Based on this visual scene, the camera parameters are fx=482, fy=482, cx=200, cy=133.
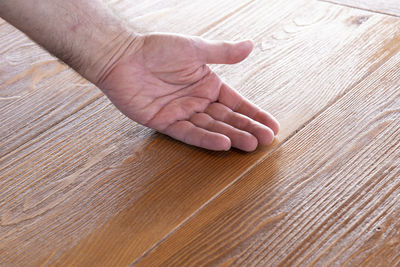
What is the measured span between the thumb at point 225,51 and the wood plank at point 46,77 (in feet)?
1.00

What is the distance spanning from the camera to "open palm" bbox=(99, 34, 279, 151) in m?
0.90

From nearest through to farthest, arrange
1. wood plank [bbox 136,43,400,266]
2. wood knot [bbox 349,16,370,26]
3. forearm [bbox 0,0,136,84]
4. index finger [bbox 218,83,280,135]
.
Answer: wood plank [bbox 136,43,400,266], index finger [bbox 218,83,280,135], forearm [bbox 0,0,136,84], wood knot [bbox 349,16,370,26]

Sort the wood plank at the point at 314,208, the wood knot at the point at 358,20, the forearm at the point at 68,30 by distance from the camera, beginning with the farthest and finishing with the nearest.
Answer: the wood knot at the point at 358,20 → the forearm at the point at 68,30 → the wood plank at the point at 314,208

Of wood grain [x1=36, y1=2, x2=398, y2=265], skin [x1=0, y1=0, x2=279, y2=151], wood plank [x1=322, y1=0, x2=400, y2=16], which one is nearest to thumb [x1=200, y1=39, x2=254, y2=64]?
skin [x1=0, y1=0, x2=279, y2=151]

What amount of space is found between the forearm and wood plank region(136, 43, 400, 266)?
0.41 metres

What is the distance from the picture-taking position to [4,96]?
43.9 inches

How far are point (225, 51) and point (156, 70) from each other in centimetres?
15

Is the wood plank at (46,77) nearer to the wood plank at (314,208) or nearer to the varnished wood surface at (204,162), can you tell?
the varnished wood surface at (204,162)

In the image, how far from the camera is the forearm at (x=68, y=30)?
100 centimetres

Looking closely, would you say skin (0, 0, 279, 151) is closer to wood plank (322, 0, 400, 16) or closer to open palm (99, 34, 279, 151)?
open palm (99, 34, 279, 151)

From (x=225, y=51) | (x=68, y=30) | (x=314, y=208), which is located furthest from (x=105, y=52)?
(x=314, y=208)

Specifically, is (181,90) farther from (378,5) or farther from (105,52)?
(378,5)

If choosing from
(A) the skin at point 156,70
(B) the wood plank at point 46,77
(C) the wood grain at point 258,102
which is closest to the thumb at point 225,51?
(A) the skin at point 156,70

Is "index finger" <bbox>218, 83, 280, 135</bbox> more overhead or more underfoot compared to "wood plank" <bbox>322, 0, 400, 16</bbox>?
more underfoot
